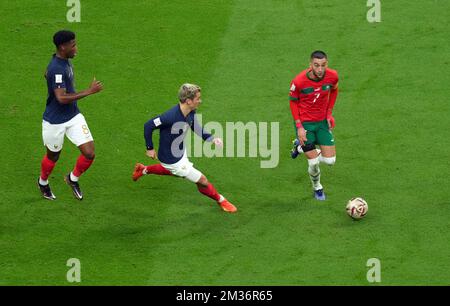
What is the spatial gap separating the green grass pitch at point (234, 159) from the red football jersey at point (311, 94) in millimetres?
1303

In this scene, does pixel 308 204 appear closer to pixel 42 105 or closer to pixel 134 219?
pixel 134 219

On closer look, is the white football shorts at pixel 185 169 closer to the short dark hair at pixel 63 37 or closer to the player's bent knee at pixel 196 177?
the player's bent knee at pixel 196 177

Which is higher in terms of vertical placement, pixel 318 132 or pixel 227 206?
pixel 318 132

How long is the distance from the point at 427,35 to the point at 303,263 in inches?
300

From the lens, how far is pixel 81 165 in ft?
57.4
